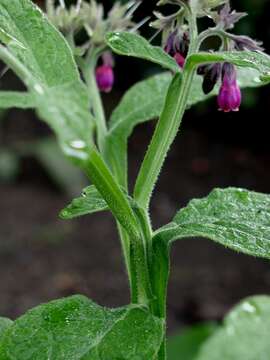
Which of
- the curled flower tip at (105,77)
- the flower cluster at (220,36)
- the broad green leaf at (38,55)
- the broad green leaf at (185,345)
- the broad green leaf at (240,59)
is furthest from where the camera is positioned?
the broad green leaf at (185,345)

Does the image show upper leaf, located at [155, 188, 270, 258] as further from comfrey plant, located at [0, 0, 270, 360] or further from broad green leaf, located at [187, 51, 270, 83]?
broad green leaf, located at [187, 51, 270, 83]

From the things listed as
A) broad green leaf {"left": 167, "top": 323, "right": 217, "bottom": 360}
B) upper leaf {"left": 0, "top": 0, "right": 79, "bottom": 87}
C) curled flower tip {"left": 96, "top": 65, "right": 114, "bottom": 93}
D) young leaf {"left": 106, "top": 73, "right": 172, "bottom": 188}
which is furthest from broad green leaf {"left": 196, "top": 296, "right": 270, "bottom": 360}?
broad green leaf {"left": 167, "top": 323, "right": 217, "bottom": 360}

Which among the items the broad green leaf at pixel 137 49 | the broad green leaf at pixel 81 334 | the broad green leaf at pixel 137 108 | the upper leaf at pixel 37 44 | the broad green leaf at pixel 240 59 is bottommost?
the broad green leaf at pixel 137 108

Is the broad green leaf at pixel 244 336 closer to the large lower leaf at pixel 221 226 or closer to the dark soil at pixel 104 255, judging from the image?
the large lower leaf at pixel 221 226

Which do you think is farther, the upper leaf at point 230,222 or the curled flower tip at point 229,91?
the curled flower tip at point 229,91

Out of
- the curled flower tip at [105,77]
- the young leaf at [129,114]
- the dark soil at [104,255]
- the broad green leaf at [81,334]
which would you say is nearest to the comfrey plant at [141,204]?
the broad green leaf at [81,334]

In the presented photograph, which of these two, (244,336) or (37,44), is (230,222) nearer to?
(37,44)

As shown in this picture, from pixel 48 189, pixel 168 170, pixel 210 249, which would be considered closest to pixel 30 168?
pixel 48 189

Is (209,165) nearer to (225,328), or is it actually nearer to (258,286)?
(258,286)
